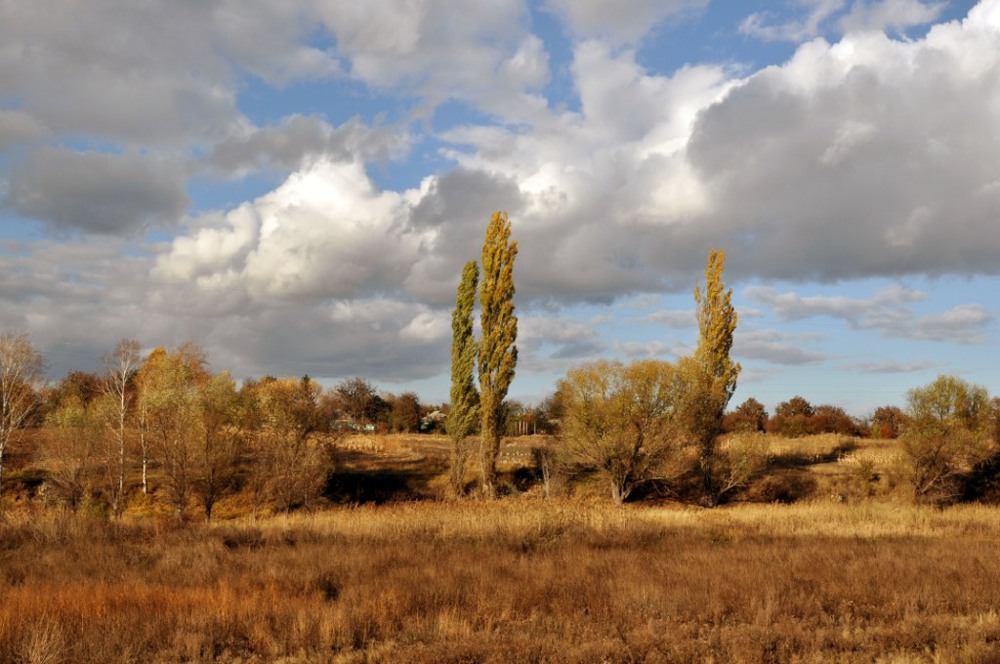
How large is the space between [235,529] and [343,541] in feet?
13.2

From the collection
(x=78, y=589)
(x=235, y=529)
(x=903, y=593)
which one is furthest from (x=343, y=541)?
(x=903, y=593)

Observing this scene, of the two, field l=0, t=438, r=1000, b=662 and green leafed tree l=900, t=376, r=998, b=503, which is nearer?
field l=0, t=438, r=1000, b=662

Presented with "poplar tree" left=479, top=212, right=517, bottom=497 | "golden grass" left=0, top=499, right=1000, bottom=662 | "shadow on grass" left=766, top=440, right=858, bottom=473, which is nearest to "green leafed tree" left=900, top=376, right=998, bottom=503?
"shadow on grass" left=766, top=440, right=858, bottom=473

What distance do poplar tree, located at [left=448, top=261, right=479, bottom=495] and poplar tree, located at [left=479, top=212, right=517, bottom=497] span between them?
0.83 m

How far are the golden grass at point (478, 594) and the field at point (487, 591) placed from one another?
5cm

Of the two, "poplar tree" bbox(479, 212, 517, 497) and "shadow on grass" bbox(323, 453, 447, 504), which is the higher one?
"poplar tree" bbox(479, 212, 517, 497)

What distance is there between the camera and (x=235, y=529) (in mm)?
22203

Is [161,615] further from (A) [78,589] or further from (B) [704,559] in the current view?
(B) [704,559]

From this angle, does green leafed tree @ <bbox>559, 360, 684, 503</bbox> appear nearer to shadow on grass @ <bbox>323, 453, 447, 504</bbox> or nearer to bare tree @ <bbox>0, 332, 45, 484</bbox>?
shadow on grass @ <bbox>323, 453, 447, 504</bbox>

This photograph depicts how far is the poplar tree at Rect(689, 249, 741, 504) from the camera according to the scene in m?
39.3

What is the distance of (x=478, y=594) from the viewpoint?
13.1 m

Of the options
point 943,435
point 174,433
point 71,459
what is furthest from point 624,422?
point 71,459

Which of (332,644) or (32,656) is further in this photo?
(332,644)

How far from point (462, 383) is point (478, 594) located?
28.1 meters
